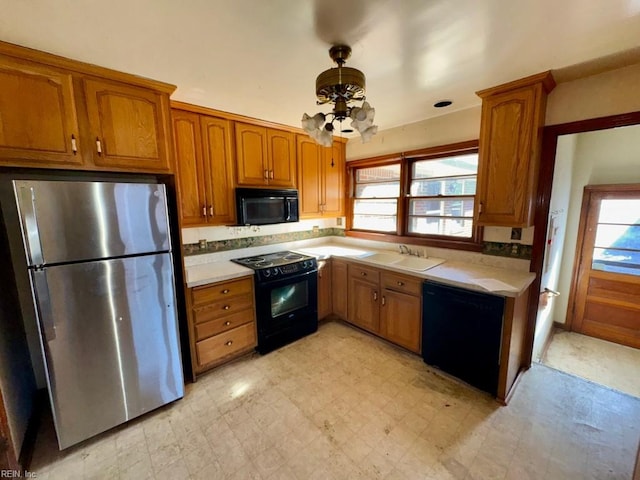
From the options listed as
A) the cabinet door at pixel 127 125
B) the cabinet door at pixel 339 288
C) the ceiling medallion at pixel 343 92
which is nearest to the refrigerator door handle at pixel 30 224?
the cabinet door at pixel 127 125

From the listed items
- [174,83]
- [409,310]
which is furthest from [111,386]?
[409,310]

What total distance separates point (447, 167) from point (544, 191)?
35.5 inches

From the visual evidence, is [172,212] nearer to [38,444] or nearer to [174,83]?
[174,83]

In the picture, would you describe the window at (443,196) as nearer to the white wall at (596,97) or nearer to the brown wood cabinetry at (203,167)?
the white wall at (596,97)

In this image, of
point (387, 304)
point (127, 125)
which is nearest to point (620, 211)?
point (387, 304)

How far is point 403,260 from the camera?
115 inches

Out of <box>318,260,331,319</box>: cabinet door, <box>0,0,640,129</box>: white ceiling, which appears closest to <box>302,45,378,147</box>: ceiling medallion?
<box>0,0,640,129</box>: white ceiling

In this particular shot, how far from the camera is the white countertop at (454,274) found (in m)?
1.95

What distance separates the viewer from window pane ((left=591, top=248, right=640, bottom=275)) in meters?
2.97

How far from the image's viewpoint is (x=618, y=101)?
69.8 inches

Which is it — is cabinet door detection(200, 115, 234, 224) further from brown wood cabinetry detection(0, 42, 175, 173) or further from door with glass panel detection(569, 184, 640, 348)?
door with glass panel detection(569, 184, 640, 348)

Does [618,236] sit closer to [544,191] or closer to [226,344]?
[544,191]

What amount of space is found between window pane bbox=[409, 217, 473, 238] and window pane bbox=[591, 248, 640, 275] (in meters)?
1.94

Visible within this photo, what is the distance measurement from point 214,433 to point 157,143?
2089 mm
